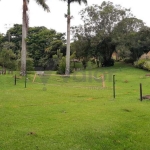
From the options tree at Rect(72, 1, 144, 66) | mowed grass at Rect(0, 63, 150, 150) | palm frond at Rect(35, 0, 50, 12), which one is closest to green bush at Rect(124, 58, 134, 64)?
tree at Rect(72, 1, 144, 66)

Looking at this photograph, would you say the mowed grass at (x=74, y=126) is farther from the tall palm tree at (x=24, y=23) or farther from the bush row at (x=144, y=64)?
the bush row at (x=144, y=64)

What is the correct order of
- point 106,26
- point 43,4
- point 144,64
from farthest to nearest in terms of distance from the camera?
point 106,26
point 144,64
point 43,4

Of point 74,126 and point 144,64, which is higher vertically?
point 144,64

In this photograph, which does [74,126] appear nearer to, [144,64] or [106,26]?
[144,64]

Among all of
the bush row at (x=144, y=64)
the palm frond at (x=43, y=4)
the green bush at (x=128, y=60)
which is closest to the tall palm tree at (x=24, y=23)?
the palm frond at (x=43, y=4)

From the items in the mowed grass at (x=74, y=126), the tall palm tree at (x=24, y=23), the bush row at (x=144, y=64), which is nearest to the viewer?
the mowed grass at (x=74, y=126)

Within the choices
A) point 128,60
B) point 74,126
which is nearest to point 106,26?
point 128,60

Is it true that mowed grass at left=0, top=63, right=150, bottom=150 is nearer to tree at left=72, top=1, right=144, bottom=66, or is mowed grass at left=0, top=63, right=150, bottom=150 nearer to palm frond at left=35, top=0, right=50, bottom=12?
palm frond at left=35, top=0, right=50, bottom=12

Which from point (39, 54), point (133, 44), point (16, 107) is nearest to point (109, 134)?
point (16, 107)

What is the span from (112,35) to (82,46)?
491 cm

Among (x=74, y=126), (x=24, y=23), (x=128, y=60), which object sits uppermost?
(x=24, y=23)

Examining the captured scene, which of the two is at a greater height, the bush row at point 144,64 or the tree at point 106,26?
the tree at point 106,26

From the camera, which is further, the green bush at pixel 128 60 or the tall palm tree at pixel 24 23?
the green bush at pixel 128 60

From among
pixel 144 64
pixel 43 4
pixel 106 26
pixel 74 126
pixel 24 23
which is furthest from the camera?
pixel 106 26
